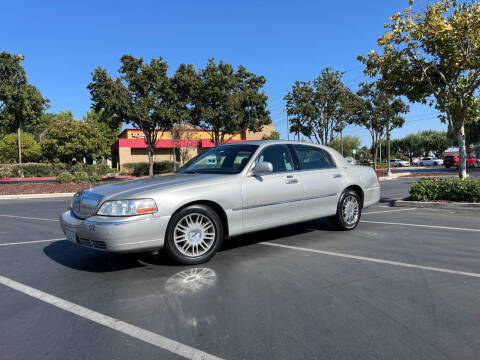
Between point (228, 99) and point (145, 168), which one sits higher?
point (228, 99)

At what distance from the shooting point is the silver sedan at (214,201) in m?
4.17

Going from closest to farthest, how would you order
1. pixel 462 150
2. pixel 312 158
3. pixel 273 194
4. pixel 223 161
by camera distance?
pixel 273 194, pixel 223 161, pixel 312 158, pixel 462 150

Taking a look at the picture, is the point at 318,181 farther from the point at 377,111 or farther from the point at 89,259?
the point at 377,111

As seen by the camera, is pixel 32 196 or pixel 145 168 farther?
pixel 145 168

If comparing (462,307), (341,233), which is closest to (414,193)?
(341,233)

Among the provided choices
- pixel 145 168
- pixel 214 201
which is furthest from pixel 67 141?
pixel 214 201

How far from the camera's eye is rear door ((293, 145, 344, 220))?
573 centimetres


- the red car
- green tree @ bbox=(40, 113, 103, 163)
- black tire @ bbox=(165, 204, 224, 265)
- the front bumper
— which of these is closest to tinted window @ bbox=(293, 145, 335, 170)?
black tire @ bbox=(165, 204, 224, 265)

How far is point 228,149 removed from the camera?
18.8 ft

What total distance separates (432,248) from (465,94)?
726cm

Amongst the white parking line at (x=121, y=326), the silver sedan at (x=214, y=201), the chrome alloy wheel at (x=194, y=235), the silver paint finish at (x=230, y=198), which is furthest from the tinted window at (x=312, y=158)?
the white parking line at (x=121, y=326)

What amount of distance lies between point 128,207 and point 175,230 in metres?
0.62

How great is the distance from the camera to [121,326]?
9.76 feet

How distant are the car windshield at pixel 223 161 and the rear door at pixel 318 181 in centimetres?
94
